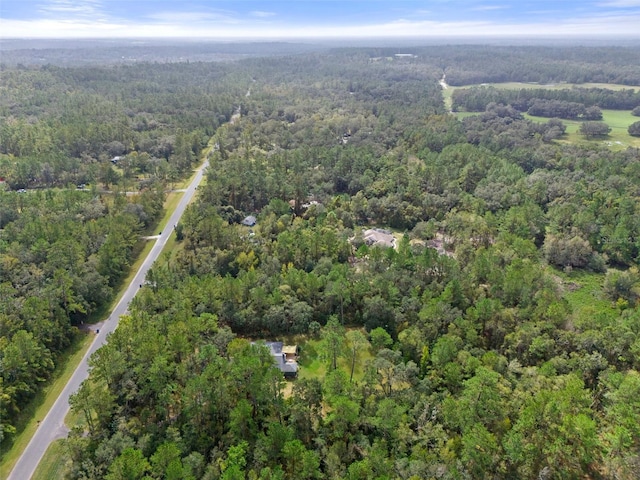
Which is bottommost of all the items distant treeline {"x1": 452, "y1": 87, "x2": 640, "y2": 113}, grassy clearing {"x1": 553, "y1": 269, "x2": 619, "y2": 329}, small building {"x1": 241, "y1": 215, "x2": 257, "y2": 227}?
grassy clearing {"x1": 553, "y1": 269, "x2": 619, "y2": 329}

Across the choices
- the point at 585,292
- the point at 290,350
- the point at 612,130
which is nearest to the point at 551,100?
the point at 612,130

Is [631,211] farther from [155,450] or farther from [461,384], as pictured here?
[155,450]

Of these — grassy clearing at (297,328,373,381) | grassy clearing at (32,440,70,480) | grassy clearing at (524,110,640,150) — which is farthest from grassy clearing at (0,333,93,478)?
grassy clearing at (524,110,640,150)

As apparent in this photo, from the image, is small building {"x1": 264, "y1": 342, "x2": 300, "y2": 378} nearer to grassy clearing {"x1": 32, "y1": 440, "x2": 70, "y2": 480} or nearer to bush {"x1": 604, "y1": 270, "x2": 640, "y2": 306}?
grassy clearing {"x1": 32, "y1": 440, "x2": 70, "y2": 480}

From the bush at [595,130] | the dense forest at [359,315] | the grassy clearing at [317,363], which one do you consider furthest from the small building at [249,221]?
the bush at [595,130]

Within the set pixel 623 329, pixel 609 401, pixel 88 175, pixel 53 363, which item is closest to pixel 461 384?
pixel 609 401

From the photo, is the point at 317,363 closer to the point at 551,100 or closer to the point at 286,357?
the point at 286,357

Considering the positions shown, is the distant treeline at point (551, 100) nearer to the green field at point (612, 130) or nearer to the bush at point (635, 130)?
the green field at point (612, 130)
